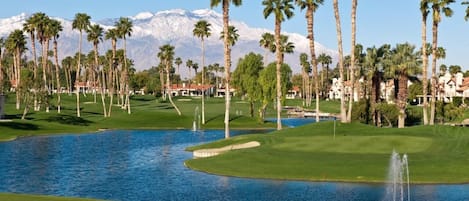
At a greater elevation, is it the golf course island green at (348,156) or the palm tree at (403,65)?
the palm tree at (403,65)

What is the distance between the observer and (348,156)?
5266 cm

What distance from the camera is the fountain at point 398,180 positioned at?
39.8 metres

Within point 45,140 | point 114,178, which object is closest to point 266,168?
point 114,178

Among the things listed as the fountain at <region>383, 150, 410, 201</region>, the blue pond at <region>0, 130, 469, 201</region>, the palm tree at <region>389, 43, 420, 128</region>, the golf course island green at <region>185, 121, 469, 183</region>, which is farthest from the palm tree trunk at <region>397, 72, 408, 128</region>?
the fountain at <region>383, 150, 410, 201</region>

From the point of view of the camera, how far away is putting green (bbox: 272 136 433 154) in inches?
2149

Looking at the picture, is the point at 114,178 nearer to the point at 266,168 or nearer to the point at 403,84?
the point at 266,168

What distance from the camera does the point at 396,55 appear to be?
8412 cm

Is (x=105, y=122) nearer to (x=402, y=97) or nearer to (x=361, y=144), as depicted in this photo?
(x=402, y=97)

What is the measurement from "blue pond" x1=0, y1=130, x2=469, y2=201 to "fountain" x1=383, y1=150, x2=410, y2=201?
59 cm

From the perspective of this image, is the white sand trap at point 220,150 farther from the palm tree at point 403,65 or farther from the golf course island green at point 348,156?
the palm tree at point 403,65

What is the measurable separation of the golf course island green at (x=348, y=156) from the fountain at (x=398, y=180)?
60cm

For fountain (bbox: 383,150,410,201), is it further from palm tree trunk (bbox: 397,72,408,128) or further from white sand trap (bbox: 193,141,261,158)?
palm tree trunk (bbox: 397,72,408,128)

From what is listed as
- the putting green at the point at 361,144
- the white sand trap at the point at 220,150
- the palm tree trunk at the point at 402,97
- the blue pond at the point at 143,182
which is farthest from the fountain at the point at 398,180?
the palm tree trunk at the point at 402,97

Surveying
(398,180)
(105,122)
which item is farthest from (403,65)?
(105,122)
